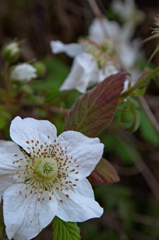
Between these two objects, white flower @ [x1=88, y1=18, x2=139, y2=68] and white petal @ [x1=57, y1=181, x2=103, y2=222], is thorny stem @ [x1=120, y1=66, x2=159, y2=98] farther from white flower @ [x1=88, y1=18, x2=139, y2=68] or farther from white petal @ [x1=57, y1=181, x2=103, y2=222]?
white flower @ [x1=88, y1=18, x2=139, y2=68]

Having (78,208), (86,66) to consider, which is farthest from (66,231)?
(86,66)

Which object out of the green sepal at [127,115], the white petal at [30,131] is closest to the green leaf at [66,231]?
the white petal at [30,131]

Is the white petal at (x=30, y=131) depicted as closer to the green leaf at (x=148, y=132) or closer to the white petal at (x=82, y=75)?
the white petal at (x=82, y=75)

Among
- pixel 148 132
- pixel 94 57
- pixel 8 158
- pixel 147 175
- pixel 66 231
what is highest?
pixel 94 57

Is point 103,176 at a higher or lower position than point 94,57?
lower

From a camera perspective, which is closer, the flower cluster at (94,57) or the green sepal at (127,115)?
the green sepal at (127,115)

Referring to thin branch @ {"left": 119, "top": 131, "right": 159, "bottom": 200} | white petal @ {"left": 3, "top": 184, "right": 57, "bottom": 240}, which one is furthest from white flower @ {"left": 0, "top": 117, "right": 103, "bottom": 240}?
thin branch @ {"left": 119, "top": 131, "right": 159, "bottom": 200}

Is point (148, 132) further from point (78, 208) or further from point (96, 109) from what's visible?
point (78, 208)
